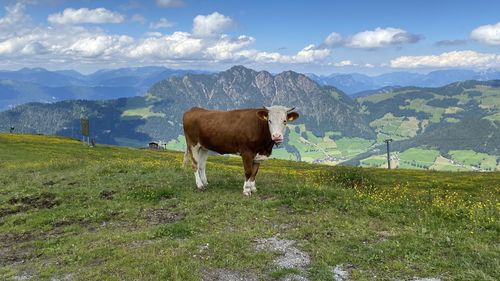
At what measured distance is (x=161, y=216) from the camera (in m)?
17.8

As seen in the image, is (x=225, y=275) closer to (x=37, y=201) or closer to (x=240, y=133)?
(x=240, y=133)

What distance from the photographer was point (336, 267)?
1158cm

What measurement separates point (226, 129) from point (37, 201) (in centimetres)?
1029

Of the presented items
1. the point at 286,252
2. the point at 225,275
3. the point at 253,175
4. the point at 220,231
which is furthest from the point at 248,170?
the point at 225,275

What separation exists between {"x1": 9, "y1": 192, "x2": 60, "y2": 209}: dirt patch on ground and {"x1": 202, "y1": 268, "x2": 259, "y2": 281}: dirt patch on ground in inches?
Result: 496

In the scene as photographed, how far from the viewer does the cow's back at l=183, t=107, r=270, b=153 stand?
20453 millimetres

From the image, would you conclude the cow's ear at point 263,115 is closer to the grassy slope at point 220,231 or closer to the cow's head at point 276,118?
the cow's head at point 276,118

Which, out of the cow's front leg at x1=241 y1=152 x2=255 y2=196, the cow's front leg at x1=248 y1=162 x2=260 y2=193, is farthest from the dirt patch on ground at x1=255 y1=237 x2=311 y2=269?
the cow's front leg at x1=248 y1=162 x2=260 y2=193

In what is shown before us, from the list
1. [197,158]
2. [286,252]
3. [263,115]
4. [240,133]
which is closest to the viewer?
[286,252]

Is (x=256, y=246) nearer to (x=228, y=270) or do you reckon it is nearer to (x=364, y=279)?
(x=228, y=270)

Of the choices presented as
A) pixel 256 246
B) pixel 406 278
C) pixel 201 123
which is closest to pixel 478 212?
pixel 406 278

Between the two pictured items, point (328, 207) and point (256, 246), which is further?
point (328, 207)

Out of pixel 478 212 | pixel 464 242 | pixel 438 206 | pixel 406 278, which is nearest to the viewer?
pixel 406 278

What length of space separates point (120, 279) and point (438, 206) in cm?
1400
